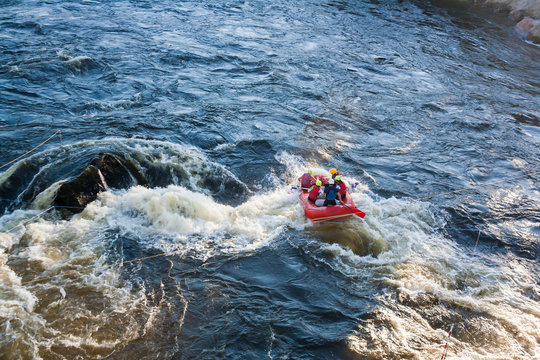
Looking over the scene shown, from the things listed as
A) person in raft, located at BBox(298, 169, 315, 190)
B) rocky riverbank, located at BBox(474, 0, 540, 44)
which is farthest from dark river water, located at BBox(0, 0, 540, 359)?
rocky riverbank, located at BBox(474, 0, 540, 44)

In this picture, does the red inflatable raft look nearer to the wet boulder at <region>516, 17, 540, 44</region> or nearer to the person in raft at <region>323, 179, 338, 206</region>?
the person in raft at <region>323, 179, 338, 206</region>

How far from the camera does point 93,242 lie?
780 cm

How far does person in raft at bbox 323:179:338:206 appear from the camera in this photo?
31.8ft

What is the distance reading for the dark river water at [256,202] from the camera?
665cm

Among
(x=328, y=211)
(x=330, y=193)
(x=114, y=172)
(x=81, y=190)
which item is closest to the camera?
(x=81, y=190)

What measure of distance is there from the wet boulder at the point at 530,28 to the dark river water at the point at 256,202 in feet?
20.8

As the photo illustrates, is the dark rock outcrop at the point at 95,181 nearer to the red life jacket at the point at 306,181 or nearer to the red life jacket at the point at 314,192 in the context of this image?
the red life jacket at the point at 306,181

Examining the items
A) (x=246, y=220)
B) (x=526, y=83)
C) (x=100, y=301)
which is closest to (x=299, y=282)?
Result: (x=246, y=220)

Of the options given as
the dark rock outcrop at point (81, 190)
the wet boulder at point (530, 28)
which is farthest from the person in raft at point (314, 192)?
the wet boulder at point (530, 28)

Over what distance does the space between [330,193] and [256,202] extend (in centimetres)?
168

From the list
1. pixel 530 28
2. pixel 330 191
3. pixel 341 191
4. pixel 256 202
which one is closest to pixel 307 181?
pixel 330 191

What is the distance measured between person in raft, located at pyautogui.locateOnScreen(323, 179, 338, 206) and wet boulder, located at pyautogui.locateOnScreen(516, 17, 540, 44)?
22249 millimetres

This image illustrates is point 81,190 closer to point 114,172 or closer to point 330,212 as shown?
point 114,172

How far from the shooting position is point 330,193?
9.67 m
